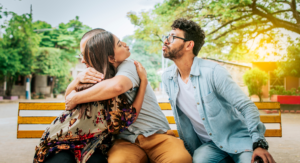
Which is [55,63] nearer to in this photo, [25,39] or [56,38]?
[56,38]

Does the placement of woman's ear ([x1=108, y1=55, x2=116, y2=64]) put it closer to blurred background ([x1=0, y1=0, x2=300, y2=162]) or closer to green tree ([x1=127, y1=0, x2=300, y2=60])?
blurred background ([x1=0, y1=0, x2=300, y2=162])

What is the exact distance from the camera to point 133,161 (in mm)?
1721

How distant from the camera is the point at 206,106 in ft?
6.52

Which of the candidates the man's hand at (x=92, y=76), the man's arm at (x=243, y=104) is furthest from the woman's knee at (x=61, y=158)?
the man's arm at (x=243, y=104)

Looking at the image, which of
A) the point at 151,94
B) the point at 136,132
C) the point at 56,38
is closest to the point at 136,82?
the point at 151,94

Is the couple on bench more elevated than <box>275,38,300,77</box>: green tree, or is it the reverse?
<box>275,38,300,77</box>: green tree

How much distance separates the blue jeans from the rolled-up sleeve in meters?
0.27

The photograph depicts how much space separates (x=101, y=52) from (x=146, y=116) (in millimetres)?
682

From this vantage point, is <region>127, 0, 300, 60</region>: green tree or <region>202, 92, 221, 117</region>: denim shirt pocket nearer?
<region>202, 92, 221, 117</region>: denim shirt pocket

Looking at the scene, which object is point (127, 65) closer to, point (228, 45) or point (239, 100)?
point (239, 100)

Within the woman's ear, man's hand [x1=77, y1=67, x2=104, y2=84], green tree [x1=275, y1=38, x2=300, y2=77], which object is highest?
green tree [x1=275, y1=38, x2=300, y2=77]

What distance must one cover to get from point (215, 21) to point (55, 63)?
61.7 feet

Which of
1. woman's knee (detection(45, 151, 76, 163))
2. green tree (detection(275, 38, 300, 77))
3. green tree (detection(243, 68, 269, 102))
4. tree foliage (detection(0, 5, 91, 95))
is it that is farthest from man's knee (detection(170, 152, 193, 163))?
tree foliage (detection(0, 5, 91, 95))

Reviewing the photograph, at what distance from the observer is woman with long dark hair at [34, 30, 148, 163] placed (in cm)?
166
